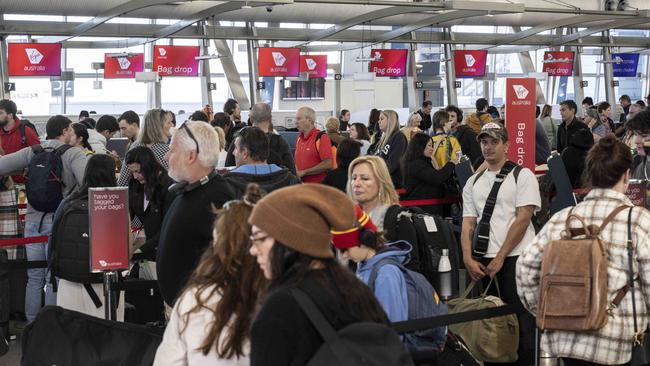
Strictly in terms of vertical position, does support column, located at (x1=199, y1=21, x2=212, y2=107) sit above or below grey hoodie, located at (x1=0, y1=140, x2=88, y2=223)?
above

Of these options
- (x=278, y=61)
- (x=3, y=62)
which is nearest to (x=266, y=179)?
(x=3, y=62)

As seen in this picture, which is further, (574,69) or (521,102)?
(574,69)

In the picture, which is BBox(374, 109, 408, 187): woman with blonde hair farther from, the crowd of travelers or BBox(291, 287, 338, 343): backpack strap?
BBox(291, 287, 338, 343): backpack strap

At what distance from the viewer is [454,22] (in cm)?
2375

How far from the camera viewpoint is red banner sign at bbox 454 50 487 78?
24.8 m

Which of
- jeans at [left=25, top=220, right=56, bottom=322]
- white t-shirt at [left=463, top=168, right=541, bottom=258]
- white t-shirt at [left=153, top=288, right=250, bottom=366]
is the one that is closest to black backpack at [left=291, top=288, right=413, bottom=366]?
white t-shirt at [left=153, top=288, right=250, bottom=366]

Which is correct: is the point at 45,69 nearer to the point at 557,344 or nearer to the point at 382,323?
the point at 557,344

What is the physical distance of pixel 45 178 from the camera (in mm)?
6773

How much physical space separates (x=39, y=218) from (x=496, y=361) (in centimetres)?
336

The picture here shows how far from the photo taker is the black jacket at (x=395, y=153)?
29.7 feet

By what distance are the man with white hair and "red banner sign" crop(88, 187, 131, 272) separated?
2.19ft

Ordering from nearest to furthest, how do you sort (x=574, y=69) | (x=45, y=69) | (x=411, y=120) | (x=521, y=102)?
(x=521, y=102) < (x=411, y=120) < (x=45, y=69) < (x=574, y=69)

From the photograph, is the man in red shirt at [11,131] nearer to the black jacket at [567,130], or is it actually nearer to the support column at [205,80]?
the black jacket at [567,130]

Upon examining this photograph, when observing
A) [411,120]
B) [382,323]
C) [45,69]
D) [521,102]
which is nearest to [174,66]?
[45,69]
